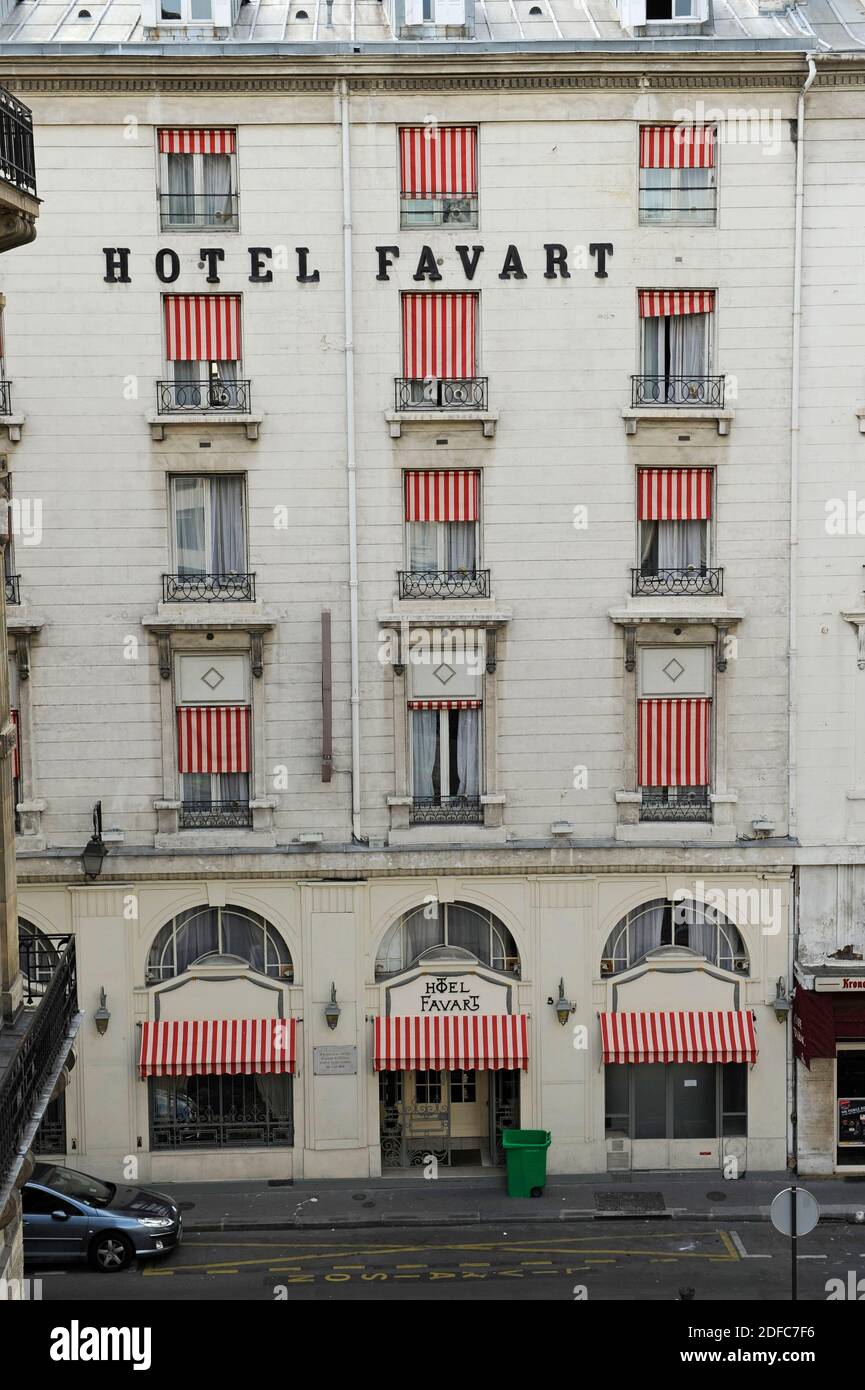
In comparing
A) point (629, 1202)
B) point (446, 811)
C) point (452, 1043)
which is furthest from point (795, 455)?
point (629, 1202)

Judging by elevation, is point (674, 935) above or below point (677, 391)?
below

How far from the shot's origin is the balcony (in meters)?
14.5

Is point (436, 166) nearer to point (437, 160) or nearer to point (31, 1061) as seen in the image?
point (437, 160)

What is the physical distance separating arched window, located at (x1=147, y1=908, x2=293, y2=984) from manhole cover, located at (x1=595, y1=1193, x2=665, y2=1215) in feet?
23.4

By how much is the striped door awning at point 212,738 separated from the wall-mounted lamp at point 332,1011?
458 cm

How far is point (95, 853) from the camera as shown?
1110 inches

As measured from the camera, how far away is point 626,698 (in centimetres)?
2894

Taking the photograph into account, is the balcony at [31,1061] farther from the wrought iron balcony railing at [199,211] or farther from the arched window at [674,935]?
the wrought iron balcony railing at [199,211]

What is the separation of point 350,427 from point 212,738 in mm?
6305

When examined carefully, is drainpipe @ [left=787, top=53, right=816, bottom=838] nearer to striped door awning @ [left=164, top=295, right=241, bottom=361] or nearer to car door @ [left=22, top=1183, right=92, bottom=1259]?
striped door awning @ [left=164, top=295, right=241, bottom=361]

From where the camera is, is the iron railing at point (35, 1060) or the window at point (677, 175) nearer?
the iron railing at point (35, 1060)

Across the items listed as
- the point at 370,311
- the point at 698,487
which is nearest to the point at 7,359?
the point at 370,311

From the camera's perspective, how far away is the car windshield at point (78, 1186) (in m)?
25.8

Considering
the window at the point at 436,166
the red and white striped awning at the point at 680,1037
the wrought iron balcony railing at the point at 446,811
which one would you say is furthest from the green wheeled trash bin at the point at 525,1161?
the window at the point at 436,166
